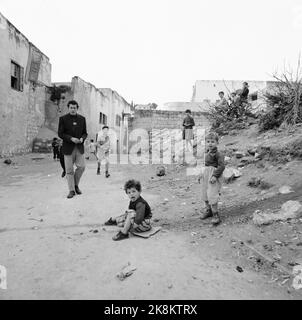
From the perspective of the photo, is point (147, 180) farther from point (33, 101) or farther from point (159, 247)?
point (33, 101)

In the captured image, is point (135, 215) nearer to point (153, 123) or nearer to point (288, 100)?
point (288, 100)

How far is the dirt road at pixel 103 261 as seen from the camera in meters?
2.46

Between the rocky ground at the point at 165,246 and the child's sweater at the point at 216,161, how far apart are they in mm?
682

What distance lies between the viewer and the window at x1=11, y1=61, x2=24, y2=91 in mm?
12320

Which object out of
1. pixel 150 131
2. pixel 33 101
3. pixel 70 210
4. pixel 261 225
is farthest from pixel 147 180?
pixel 150 131

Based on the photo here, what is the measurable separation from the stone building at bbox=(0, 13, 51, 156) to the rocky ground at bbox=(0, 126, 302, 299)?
657 centimetres

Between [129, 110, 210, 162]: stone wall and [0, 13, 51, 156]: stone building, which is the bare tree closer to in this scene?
[0, 13, 51, 156]: stone building

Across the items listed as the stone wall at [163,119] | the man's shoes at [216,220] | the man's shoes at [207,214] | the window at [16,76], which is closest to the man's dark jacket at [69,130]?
the man's shoes at [207,214]

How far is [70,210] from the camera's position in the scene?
15.7 feet

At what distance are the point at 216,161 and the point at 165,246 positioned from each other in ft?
4.53

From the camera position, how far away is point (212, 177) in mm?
3916

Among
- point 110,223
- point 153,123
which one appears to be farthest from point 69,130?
point 153,123

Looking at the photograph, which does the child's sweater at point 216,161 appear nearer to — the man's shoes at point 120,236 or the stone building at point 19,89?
the man's shoes at point 120,236

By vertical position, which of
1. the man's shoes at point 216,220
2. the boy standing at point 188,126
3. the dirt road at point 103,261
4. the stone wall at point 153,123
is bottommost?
the dirt road at point 103,261
